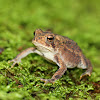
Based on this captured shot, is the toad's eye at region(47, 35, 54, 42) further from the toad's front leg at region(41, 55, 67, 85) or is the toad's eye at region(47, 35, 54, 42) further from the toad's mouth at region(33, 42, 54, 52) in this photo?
the toad's front leg at region(41, 55, 67, 85)

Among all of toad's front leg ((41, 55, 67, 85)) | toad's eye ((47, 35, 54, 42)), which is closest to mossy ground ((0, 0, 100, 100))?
toad's front leg ((41, 55, 67, 85))

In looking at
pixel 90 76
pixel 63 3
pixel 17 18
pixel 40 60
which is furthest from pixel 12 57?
pixel 63 3

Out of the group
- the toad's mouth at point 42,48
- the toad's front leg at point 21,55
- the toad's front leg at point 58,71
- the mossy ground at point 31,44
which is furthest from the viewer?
the toad's front leg at point 21,55

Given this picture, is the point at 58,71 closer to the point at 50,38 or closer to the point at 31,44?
the point at 50,38

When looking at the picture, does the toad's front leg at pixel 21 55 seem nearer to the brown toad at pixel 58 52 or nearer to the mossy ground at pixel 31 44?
the brown toad at pixel 58 52

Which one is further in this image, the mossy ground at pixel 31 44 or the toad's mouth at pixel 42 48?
the toad's mouth at pixel 42 48

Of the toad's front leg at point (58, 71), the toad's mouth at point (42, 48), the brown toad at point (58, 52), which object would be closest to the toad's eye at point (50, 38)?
the brown toad at point (58, 52)

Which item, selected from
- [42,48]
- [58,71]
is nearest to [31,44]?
[42,48]
